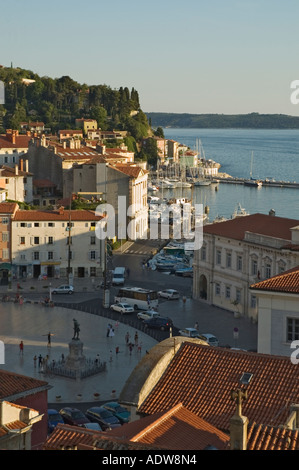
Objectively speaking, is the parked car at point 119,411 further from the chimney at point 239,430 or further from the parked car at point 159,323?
the chimney at point 239,430

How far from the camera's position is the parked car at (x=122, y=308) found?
33719mm

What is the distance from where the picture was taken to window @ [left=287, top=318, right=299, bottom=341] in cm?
1664

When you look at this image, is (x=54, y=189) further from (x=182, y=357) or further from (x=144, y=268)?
(x=182, y=357)

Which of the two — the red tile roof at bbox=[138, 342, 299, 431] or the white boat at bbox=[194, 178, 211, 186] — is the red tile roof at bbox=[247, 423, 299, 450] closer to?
the red tile roof at bbox=[138, 342, 299, 431]

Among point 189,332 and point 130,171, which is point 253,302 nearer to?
point 189,332

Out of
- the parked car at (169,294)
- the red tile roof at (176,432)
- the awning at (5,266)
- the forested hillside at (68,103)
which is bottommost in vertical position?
the parked car at (169,294)

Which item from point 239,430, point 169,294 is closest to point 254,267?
point 169,294

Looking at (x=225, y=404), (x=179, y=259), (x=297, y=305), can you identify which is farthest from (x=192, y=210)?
(x=225, y=404)

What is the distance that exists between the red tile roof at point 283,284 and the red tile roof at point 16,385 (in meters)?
4.64

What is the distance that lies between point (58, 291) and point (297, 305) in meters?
22.0

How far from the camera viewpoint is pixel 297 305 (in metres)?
16.6

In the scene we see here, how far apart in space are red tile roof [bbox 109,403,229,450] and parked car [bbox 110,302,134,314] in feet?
72.8

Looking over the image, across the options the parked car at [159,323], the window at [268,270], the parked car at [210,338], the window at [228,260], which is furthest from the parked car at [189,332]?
the window at [228,260]

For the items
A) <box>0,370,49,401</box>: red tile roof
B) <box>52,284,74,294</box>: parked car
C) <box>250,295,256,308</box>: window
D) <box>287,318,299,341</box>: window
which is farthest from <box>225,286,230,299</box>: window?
<box>0,370,49,401</box>: red tile roof
